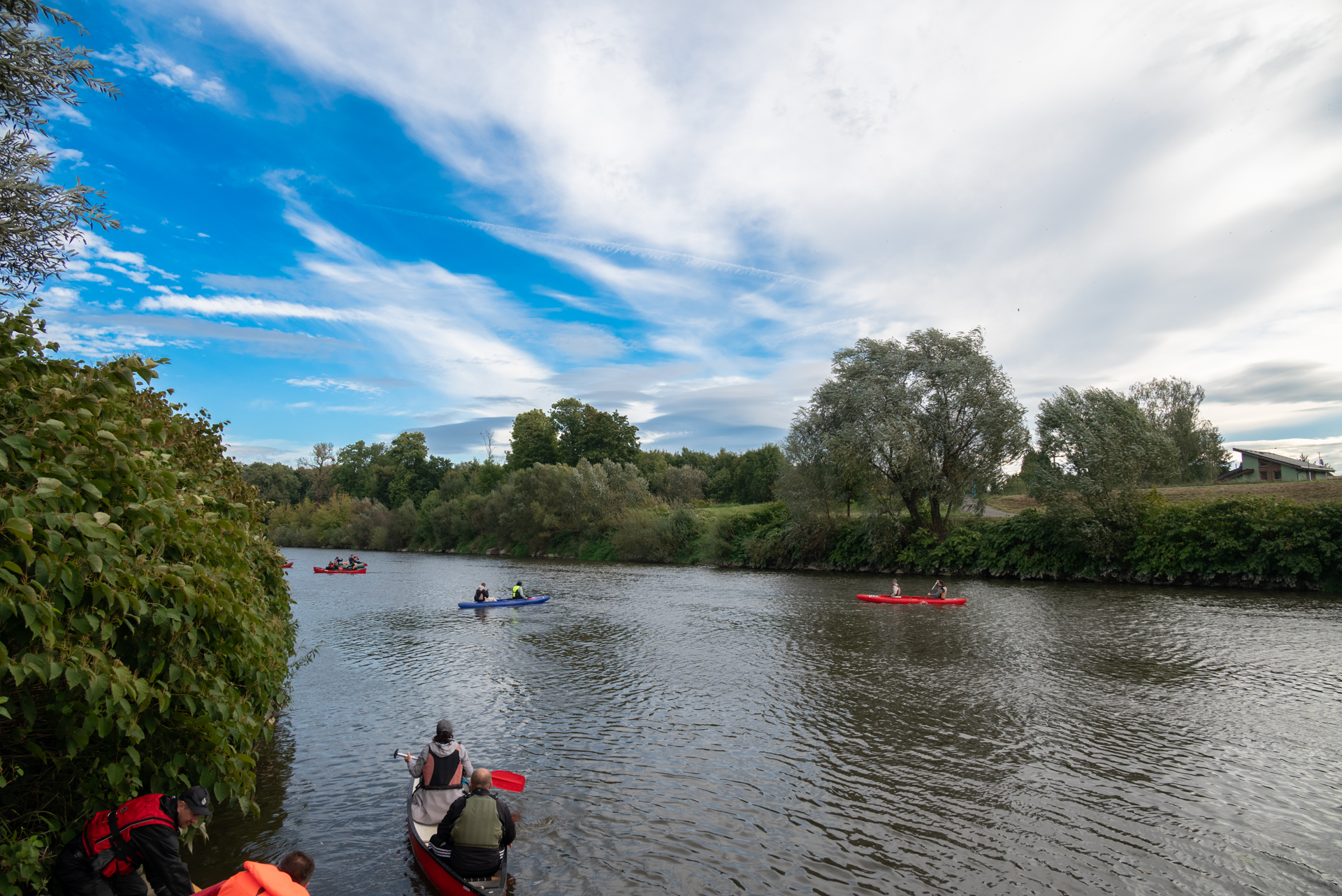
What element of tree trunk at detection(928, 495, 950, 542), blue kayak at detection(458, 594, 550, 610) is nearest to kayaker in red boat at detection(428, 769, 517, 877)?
blue kayak at detection(458, 594, 550, 610)

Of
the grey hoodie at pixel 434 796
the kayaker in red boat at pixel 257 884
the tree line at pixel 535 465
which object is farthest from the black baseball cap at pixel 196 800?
the tree line at pixel 535 465

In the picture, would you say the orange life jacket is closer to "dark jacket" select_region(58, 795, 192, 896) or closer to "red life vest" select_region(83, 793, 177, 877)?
"dark jacket" select_region(58, 795, 192, 896)

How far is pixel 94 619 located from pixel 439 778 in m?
5.00

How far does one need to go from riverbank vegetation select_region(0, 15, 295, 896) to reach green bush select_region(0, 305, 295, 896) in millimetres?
16

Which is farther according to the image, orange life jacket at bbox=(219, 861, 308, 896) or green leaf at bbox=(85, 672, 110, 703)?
green leaf at bbox=(85, 672, 110, 703)

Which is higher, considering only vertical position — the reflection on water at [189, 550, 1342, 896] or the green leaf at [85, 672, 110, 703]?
the green leaf at [85, 672, 110, 703]

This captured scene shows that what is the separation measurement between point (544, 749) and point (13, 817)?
26.3 feet

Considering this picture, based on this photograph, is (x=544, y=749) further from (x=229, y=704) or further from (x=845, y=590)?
(x=845, y=590)

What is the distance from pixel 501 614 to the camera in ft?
96.5

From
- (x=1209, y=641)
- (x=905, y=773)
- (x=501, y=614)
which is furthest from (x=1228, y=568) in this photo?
(x=501, y=614)

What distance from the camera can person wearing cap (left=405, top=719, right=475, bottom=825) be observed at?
349 inches

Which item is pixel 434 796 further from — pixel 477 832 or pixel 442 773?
pixel 477 832

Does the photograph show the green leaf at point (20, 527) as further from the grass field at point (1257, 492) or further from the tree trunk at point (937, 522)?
the grass field at point (1257, 492)

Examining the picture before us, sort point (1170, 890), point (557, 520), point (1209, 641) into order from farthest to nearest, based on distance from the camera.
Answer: point (557, 520) < point (1209, 641) < point (1170, 890)
